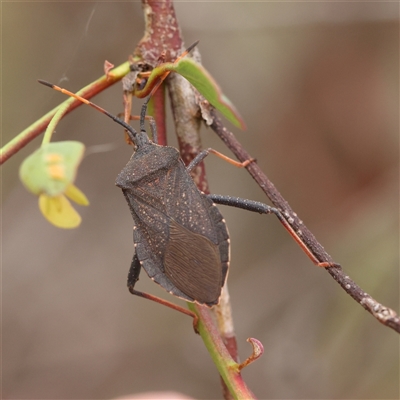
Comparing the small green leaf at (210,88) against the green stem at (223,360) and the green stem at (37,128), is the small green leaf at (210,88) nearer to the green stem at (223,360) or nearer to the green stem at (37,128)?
the green stem at (37,128)

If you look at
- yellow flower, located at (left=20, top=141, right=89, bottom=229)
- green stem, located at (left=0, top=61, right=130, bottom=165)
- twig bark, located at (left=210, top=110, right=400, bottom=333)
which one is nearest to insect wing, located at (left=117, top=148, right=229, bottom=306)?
twig bark, located at (left=210, top=110, right=400, bottom=333)

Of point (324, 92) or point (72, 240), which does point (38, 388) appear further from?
point (324, 92)

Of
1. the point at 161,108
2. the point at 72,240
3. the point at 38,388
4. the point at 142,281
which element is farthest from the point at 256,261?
the point at 161,108

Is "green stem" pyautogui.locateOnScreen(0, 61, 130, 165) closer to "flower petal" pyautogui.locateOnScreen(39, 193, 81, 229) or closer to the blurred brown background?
"flower petal" pyautogui.locateOnScreen(39, 193, 81, 229)

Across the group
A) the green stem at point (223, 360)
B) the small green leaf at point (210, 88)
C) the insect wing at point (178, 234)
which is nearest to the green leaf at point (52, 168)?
the small green leaf at point (210, 88)

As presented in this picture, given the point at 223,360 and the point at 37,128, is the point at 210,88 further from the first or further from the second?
the point at 223,360

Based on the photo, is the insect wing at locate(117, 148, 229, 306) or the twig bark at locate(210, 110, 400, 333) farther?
the insect wing at locate(117, 148, 229, 306)
